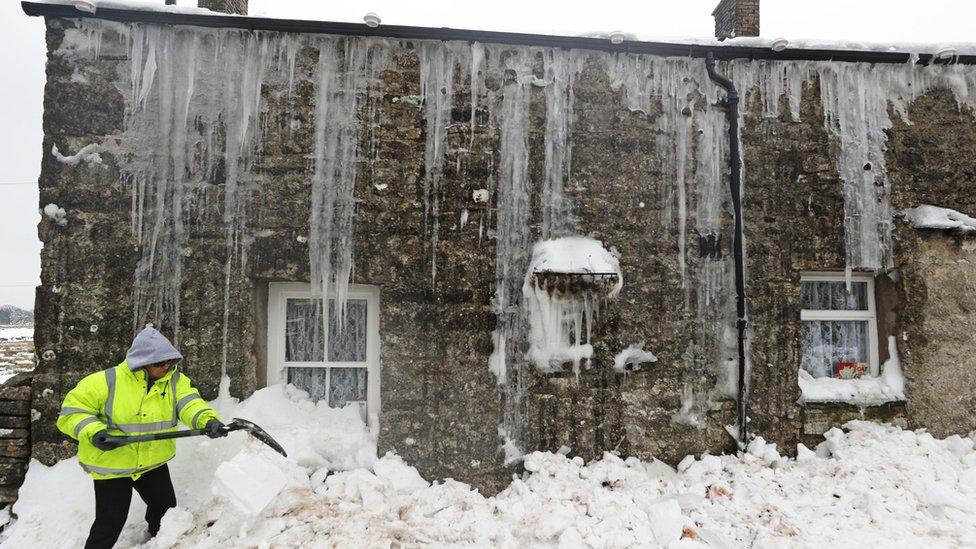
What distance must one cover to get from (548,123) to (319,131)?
6.45 feet

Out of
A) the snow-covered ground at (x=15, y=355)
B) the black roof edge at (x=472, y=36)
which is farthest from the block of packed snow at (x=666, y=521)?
the snow-covered ground at (x=15, y=355)

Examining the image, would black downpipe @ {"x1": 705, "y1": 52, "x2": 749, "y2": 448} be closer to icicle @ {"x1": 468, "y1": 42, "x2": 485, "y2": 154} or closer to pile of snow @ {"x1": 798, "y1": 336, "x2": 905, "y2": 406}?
pile of snow @ {"x1": 798, "y1": 336, "x2": 905, "y2": 406}

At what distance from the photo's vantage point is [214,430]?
3111 mm

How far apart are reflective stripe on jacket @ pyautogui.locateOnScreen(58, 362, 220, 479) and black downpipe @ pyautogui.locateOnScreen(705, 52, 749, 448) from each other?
4.20m

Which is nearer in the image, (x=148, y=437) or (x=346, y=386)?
(x=148, y=437)

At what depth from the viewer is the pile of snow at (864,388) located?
4453 mm

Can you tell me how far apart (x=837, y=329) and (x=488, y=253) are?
3.55 metres

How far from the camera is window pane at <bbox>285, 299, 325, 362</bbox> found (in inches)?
168

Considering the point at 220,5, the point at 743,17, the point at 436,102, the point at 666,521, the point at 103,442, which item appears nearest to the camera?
the point at 103,442

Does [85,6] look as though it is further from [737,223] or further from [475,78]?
[737,223]

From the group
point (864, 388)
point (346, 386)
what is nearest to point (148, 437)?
point (346, 386)

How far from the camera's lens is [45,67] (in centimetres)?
385

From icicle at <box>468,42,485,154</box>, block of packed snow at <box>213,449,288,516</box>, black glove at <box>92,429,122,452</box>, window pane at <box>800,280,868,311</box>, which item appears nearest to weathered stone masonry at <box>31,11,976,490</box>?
icicle at <box>468,42,485,154</box>

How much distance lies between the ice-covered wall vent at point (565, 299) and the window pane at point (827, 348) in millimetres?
2127
